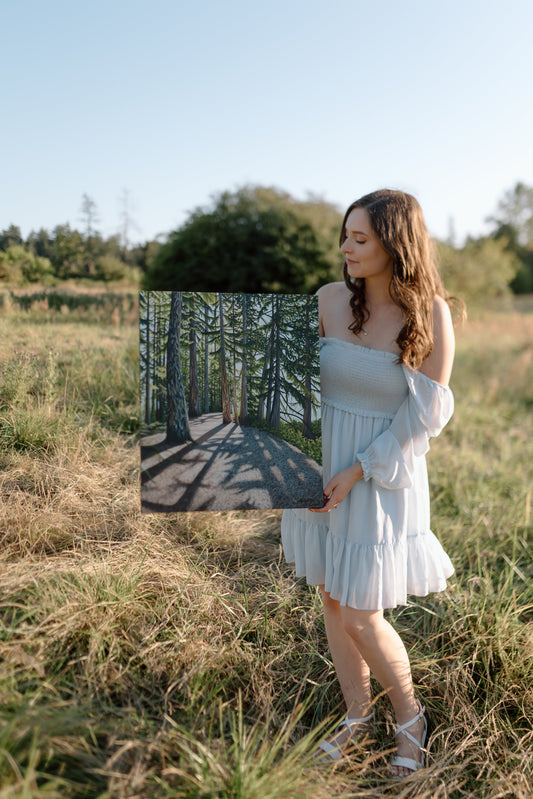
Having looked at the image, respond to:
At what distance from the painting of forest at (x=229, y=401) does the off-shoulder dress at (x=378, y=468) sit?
96 millimetres

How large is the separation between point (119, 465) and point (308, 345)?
133 centimetres

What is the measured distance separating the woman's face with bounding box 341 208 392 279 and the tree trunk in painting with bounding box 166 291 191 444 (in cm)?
59

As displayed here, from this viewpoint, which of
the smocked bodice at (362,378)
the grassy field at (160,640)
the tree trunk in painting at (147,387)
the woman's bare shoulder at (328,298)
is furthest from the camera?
the woman's bare shoulder at (328,298)

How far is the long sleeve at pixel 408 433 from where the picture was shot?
1.82 metres

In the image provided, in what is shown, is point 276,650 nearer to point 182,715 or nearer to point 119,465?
point 182,715

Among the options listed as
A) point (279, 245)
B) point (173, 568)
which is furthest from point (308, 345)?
point (279, 245)

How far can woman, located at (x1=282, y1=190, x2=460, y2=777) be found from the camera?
1.84 meters

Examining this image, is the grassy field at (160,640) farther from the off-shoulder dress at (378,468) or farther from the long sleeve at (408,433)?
the long sleeve at (408,433)

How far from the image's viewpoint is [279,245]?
36.6 ft

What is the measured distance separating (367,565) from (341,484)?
0.28 m

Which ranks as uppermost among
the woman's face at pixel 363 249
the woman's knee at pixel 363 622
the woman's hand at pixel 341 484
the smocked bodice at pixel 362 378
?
the woman's face at pixel 363 249

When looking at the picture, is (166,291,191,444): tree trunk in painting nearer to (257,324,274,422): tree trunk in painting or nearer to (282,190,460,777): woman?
(257,324,274,422): tree trunk in painting

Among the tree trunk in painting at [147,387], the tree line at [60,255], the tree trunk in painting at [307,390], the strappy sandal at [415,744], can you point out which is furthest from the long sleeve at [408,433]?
the tree line at [60,255]

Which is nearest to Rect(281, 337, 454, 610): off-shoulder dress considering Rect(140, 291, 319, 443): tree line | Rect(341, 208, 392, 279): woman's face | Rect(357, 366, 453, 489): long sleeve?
Rect(357, 366, 453, 489): long sleeve
